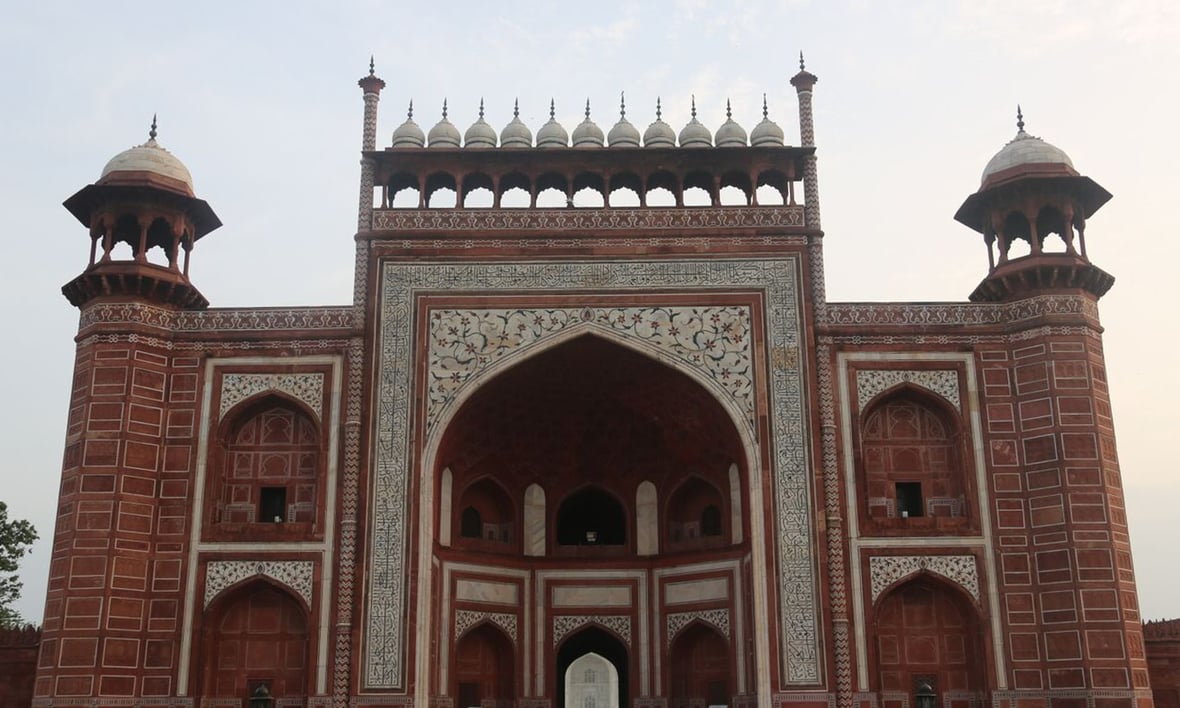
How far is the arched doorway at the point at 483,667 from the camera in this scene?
54.8 ft

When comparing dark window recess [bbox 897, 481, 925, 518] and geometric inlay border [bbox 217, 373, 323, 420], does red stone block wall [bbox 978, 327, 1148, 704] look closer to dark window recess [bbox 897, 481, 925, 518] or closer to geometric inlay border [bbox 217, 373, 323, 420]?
dark window recess [bbox 897, 481, 925, 518]

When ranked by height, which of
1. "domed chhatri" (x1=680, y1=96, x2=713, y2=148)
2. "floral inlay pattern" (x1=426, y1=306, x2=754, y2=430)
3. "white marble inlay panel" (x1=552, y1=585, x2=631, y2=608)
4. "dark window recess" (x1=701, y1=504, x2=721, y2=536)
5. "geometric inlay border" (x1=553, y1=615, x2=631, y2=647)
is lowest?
"geometric inlay border" (x1=553, y1=615, x2=631, y2=647)

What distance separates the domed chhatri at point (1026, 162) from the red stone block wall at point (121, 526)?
11054 millimetres

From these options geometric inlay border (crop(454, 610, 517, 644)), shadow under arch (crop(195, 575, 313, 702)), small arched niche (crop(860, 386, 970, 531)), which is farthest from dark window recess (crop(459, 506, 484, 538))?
small arched niche (crop(860, 386, 970, 531))

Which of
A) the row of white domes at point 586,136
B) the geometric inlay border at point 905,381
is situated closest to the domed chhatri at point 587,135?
the row of white domes at point 586,136

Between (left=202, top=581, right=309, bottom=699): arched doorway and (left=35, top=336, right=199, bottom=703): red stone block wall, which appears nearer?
(left=35, top=336, right=199, bottom=703): red stone block wall

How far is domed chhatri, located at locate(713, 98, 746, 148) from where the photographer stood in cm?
1721

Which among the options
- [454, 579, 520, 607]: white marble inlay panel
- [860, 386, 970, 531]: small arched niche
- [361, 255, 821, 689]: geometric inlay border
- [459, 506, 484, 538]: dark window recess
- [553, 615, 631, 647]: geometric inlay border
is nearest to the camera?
[361, 255, 821, 689]: geometric inlay border

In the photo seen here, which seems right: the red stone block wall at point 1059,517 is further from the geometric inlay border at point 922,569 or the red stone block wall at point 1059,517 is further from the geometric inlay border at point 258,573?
the geometric inlay border at point 258,573

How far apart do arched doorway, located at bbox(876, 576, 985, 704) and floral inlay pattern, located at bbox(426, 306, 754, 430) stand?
123 inches

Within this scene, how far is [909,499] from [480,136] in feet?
25.1

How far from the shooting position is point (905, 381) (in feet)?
52.5

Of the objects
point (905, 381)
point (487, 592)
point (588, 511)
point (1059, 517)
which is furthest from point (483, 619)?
point (1059, 517)

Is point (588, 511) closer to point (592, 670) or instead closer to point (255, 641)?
point (592, 670)
